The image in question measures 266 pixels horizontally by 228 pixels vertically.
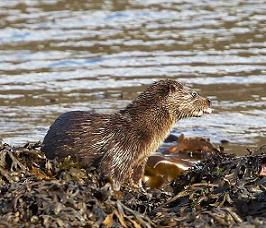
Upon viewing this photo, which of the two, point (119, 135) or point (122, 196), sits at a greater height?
point (119, 135)

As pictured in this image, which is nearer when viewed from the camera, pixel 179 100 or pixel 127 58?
pixel 179 100

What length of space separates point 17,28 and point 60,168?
798 cm

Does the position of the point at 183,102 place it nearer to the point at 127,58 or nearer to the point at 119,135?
the point at 119,135

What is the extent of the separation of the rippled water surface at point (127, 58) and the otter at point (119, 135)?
5.18 ft

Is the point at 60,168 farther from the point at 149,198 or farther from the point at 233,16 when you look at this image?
the point at 233,16

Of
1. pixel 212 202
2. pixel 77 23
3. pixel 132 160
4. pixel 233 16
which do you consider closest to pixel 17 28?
pixel 77 23

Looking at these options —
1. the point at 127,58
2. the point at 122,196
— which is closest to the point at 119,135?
the point at 122,196

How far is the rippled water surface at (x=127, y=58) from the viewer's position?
9859 millimetres

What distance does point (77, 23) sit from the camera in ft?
47.6

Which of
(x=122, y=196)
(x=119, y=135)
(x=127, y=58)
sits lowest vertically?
(x=127, y=58)

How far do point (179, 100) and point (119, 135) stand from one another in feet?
2.54

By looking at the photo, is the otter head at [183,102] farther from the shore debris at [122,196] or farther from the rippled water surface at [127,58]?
the rippled water surface at [127,58]

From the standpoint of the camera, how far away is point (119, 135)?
716cm

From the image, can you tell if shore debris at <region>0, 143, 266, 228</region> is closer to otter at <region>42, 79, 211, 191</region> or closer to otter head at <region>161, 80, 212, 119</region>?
otter at <region>42, 79, 211, 191</region>
